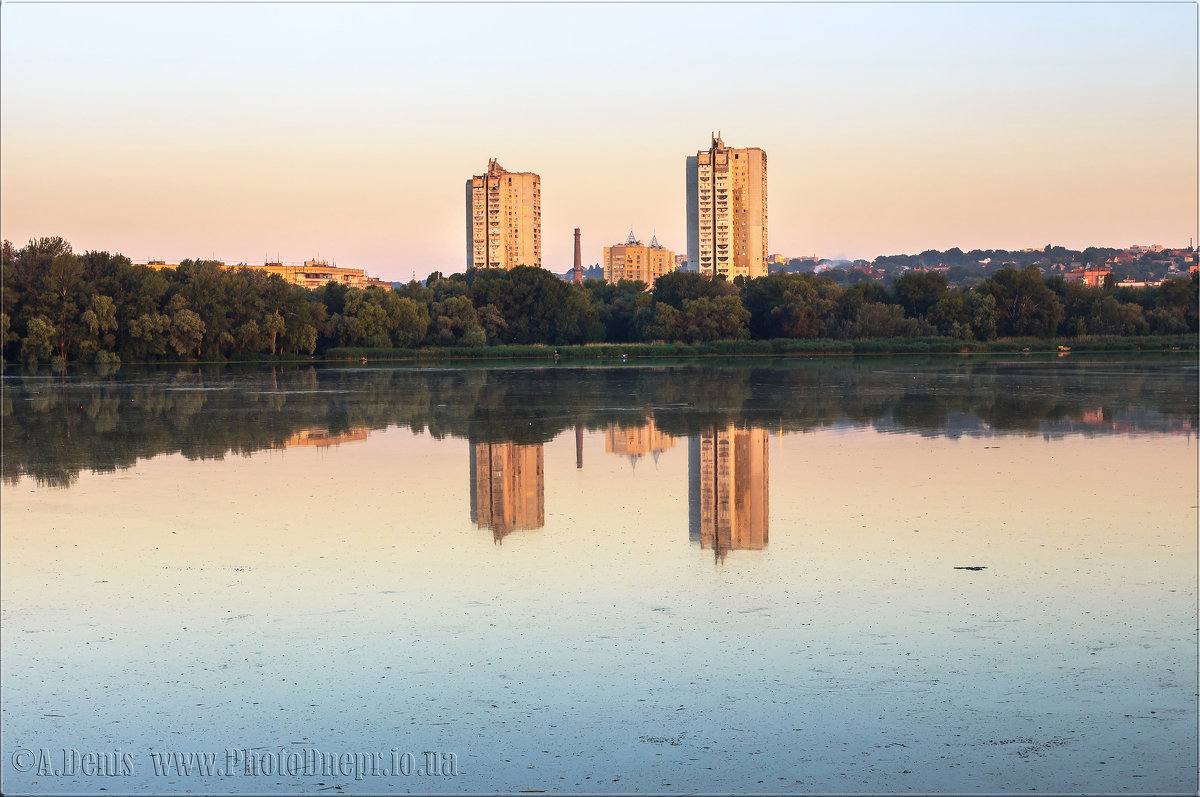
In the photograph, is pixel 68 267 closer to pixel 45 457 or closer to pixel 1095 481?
pixel 45 457

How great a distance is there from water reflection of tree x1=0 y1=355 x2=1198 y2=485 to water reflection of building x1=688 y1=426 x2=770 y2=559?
2.40 m

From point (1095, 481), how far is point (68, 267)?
71064 millimetres

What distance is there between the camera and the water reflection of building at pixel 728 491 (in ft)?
41.1

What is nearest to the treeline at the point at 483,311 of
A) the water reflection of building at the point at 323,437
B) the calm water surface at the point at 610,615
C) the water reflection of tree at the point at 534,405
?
the water reflection of tree at the point at 534,405

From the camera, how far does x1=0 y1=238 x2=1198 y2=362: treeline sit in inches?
2874

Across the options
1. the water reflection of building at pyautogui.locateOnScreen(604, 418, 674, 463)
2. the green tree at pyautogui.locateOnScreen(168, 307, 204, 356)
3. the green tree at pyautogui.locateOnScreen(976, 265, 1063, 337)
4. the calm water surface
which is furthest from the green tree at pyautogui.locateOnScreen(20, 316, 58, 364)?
the green tree at pyautogui.locateOnScreen(976, 265, 1063, 337)

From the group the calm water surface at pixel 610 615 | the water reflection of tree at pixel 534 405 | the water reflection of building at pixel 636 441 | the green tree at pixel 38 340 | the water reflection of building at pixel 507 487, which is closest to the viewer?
the calm water surface at pixel 610 615

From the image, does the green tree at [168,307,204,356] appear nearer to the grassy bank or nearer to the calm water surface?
the grassy bank

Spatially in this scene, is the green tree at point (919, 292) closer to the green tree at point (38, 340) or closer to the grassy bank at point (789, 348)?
the grassy bank at point (789, 348)

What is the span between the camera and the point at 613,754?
21.5 feet

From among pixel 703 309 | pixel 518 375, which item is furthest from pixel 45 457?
pixel 703 309

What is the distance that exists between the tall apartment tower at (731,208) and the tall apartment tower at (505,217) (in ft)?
Result: 87.3

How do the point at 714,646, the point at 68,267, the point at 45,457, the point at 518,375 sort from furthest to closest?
the point at 68,267
the point at 518,375
the point at 45,457
the point at 714,646

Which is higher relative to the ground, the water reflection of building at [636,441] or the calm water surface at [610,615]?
the water reflection of building at [636,441]
